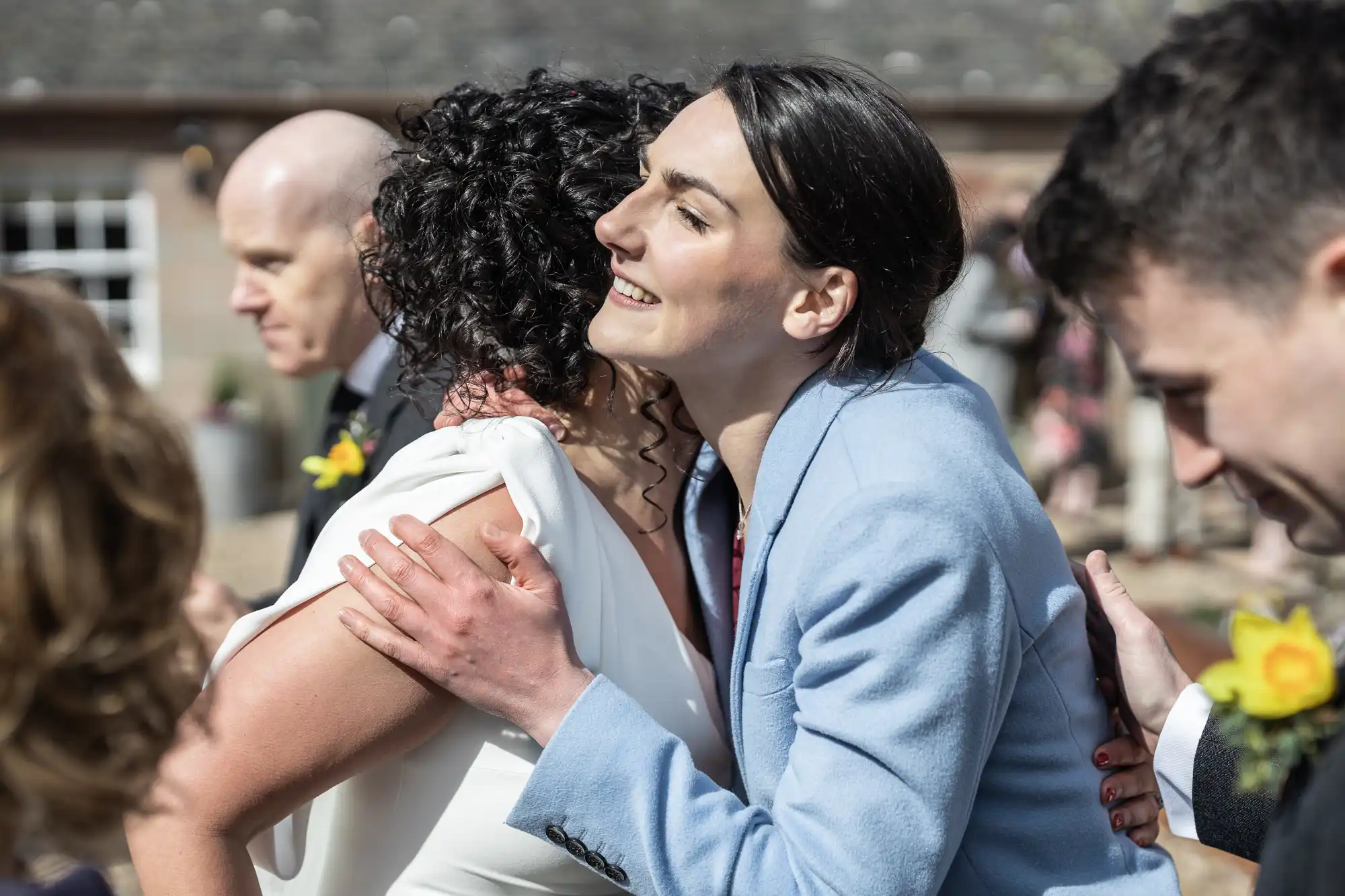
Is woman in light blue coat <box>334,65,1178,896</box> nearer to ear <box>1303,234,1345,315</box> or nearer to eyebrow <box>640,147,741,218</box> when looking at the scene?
eyebrow <box>640,147,741,218</box>

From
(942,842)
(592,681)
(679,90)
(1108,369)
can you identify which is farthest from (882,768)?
(1108,369)

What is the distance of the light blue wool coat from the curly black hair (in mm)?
403

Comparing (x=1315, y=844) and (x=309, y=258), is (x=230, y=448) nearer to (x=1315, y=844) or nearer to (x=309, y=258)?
(x=309, y=258)

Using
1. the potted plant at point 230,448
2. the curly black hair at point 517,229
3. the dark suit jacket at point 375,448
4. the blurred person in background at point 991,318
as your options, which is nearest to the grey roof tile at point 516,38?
the blurred person in background at point 991,318

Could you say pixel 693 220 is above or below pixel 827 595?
above

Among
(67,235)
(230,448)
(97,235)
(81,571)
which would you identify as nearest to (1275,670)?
(81,571)

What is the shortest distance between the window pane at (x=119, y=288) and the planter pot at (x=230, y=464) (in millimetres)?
1660

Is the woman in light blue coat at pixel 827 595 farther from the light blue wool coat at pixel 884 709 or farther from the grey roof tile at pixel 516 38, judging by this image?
the grey roof tile at pixel 516 38

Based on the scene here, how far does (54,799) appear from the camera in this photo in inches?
44.3

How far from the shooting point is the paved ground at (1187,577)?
4.75m

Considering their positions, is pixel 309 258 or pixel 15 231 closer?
pixel 309 258

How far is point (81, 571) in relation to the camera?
1.10 meters

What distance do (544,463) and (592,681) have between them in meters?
0.32

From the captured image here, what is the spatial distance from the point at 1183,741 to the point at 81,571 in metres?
1.59
